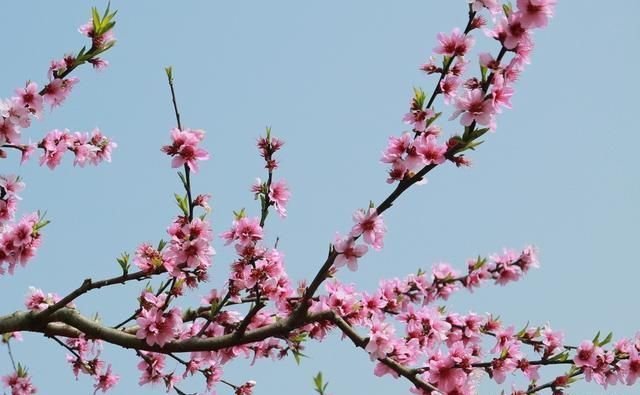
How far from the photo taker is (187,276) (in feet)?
20.1

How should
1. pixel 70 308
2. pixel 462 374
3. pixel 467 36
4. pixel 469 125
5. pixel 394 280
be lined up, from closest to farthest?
pixel 469 125 < pixel 467 36 < pixel 462 374 < pixel 70 308 < pixel 394 280

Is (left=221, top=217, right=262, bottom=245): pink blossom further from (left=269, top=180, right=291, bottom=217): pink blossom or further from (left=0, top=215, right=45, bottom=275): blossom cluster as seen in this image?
(left=0, top=215, right=45, bottom=275): blossom cluster

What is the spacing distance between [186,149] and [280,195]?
112 cm

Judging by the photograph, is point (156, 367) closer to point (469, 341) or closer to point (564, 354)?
point (469, 341)

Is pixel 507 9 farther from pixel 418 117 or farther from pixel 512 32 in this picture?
pixel 418 117

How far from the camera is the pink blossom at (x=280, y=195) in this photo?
649cm

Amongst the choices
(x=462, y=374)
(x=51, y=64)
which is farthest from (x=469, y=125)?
(x=51, y=64)

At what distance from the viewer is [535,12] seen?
483cm

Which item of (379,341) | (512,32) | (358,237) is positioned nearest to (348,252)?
(358,237)

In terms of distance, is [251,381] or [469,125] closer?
[469,125]

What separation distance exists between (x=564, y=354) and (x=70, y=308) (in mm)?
4287

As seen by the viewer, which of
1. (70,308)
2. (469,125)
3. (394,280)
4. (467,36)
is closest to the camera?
(469,125)

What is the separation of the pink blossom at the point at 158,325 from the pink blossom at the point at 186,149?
124cm

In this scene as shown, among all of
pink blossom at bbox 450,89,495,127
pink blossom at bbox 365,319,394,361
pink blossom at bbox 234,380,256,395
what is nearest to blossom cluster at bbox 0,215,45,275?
pink blossom at bbox 234,380,256,395
